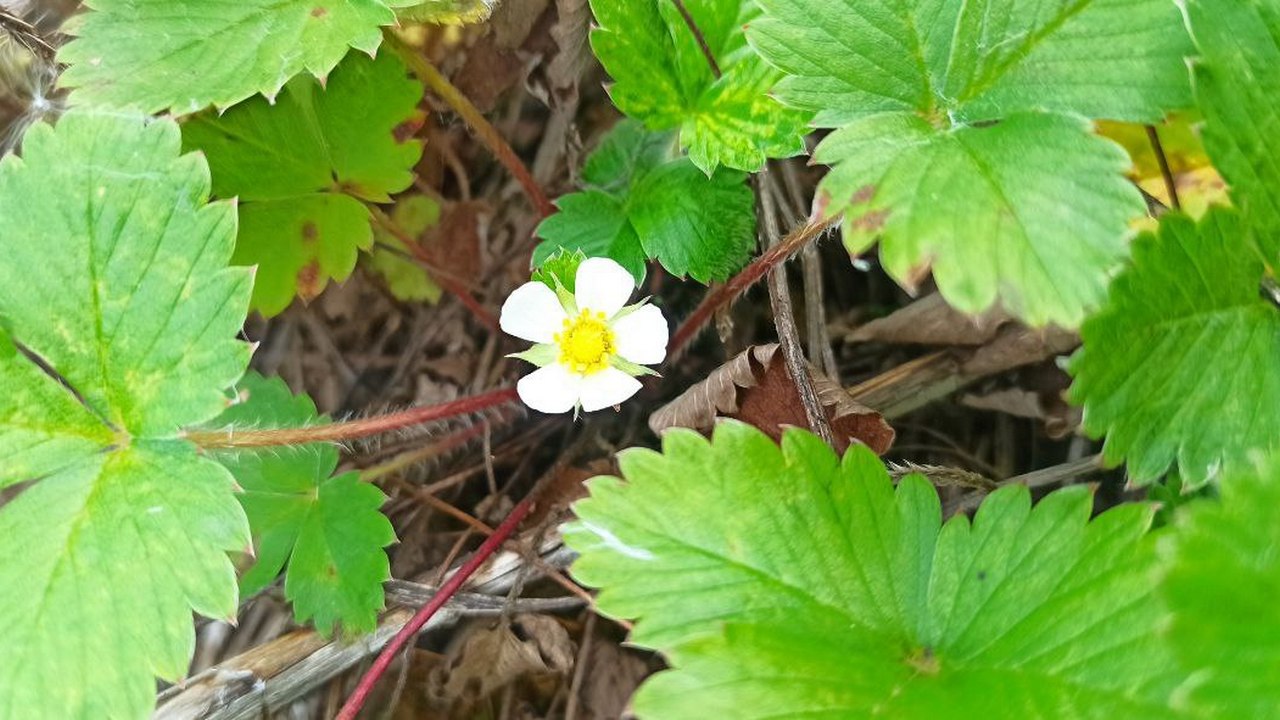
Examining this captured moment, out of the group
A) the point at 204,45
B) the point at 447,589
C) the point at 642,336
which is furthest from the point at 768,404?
the point at 204,45

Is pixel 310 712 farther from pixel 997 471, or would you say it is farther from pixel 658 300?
pixel 997 471

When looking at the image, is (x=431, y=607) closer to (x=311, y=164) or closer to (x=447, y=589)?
(x=447, y=589)

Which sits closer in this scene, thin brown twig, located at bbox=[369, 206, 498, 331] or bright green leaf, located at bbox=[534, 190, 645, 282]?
bright green leaf, located at bbox=[534, 190, 645, 282]

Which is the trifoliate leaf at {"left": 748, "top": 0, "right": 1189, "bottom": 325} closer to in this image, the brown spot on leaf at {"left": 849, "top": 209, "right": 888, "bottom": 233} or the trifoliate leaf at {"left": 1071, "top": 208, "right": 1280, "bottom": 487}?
the brown spot on leaf at {"left": 849, "top": 209, "right": 888, "bottom": 233}

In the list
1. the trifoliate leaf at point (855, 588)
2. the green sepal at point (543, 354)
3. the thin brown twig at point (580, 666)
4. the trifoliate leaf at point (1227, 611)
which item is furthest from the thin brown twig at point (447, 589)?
the trifoliate leaf at point (1227, 611)

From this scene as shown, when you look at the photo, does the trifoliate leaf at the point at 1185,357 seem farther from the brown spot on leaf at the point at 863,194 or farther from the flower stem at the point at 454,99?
the flower stem at the point at 454,99

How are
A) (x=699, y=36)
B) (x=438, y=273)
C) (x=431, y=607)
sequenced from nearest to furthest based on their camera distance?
1. (x=699, y=36)
2. (x=431, y=607)
3. (x=438, y=273)

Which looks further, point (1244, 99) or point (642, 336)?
point (642, 336)

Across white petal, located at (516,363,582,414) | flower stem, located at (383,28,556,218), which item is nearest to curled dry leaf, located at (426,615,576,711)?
white petal, located at (516,363,582,414)
